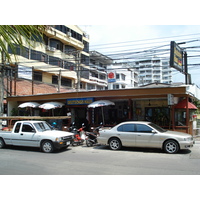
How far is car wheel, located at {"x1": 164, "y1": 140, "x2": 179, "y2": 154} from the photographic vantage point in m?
9.73

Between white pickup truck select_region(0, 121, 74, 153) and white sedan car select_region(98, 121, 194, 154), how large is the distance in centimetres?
216

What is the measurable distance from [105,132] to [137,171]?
4576mm

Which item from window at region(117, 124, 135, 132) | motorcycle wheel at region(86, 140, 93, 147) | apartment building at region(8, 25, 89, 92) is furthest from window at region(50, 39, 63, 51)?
window at region(117, 124, 135, 132)

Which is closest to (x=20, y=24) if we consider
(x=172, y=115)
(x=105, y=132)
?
(x=105, y=132)

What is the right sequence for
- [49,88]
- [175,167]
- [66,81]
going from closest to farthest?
[175,167] → [49,88] → [66,81]

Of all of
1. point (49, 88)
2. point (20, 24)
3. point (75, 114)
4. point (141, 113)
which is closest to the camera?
point (20, 24)

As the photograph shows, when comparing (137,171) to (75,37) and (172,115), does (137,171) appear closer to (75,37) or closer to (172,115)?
(172,115)

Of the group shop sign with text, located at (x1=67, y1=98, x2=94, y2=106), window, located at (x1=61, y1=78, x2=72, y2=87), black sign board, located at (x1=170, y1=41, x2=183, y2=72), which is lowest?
shop sign with text, located at (x1=67, y1=98, x2=94, y2=106)

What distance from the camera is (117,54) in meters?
18.3

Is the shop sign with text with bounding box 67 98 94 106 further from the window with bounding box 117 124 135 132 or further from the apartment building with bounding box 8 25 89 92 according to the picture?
the apartment building with bounding box 8 25 89 92

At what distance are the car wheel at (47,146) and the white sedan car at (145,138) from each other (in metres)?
2.57

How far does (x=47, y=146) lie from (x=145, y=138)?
4.87 metres

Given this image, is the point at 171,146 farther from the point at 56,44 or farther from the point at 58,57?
the point at 56,44

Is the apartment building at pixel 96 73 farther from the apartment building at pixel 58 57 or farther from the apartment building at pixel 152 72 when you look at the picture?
the apartment building at pixel 152 72
